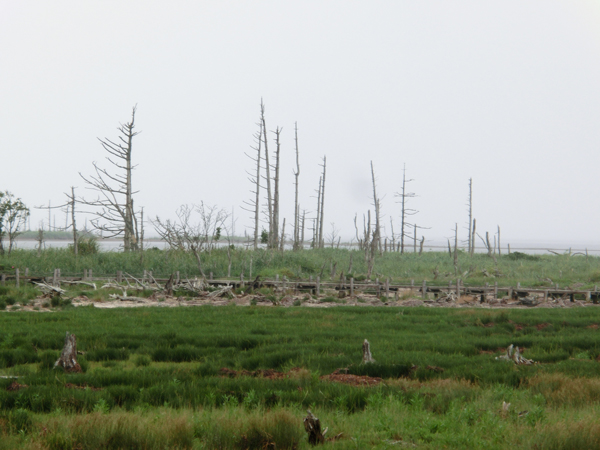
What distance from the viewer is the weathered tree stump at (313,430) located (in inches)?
257

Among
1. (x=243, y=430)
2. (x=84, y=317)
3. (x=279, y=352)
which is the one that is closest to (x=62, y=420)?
(x=243, y=430)

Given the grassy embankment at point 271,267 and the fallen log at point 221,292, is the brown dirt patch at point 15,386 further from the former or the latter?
the grassy embankment at point 271,267

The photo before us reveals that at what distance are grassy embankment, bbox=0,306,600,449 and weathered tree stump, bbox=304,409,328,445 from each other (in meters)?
0.17

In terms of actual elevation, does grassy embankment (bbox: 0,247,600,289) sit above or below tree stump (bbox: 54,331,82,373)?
above

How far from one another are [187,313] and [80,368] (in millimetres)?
9920

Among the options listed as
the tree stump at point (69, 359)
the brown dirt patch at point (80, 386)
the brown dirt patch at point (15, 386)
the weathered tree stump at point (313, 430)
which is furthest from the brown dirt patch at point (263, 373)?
the weathered tree stump at point (313, 430)

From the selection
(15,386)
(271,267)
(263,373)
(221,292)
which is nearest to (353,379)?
(263,373)

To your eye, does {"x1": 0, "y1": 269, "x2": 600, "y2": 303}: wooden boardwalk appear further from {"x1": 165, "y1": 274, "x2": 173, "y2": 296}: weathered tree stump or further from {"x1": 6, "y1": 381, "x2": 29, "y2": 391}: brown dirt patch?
{"x1": 6, "y1": 381, "x2": 29, "y2": 391}: brown dirt patch

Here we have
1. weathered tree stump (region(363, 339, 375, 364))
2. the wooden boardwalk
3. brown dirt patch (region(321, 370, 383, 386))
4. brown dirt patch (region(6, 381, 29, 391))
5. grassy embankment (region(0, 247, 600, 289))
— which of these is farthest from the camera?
grassy embankment (region(0, 247, 600, 289))

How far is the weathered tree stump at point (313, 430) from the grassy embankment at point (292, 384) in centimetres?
17

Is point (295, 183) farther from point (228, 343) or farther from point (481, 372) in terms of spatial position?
point (481, 372)

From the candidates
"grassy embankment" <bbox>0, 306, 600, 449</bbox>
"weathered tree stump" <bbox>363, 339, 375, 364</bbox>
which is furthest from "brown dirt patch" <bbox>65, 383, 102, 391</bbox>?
"weathered tree stump" <bbox>363, 339, 375, 364</bbox>

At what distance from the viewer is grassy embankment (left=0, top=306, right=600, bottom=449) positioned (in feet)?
21.2

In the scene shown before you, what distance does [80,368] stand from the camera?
36.5ft
